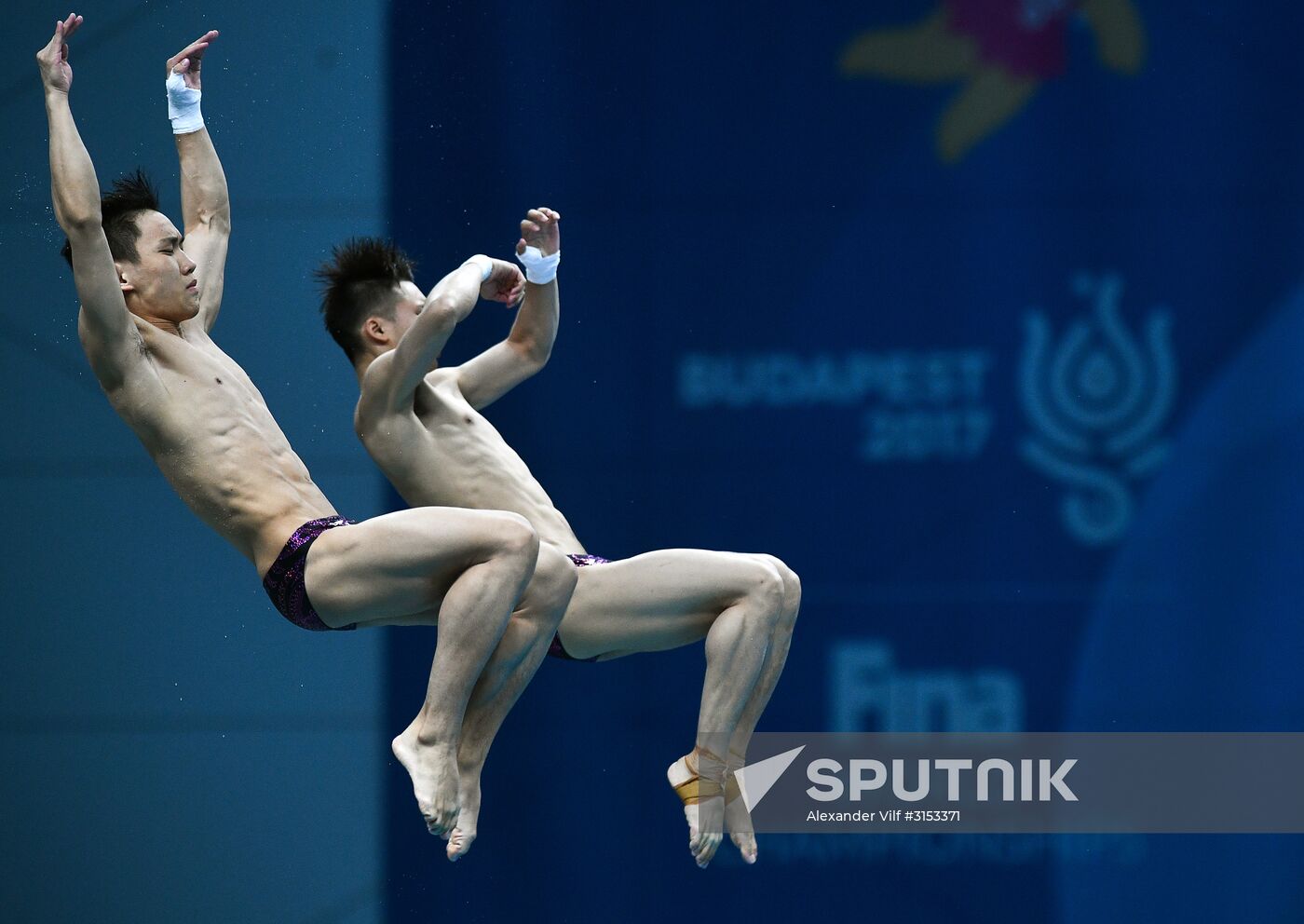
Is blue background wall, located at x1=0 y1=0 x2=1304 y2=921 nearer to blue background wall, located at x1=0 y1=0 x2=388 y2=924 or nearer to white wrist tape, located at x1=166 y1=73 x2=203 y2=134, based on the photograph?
blue background wall, located at x1=0 y1=0 x2=388 y2=924

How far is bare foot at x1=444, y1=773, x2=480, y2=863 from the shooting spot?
459cm

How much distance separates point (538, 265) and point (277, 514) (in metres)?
1.05

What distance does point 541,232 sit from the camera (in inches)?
207

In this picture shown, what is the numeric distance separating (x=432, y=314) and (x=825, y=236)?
216 cm

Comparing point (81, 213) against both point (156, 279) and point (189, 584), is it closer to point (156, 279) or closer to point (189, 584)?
point (156, 279)

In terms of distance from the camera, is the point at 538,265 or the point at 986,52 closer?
the point at 538,265

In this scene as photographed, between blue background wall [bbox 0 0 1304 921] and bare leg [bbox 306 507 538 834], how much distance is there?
1952 millimetres

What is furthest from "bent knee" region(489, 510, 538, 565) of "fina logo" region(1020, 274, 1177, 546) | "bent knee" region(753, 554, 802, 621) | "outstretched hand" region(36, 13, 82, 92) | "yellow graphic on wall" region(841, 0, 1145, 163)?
"yellow graphic on wall" region(841, 0, 1145, 163)

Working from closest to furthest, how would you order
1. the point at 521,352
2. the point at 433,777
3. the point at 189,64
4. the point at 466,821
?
1. the point at 433,777
2. the point at 466,821
3. the point at 189,64
4. the point at 521,352

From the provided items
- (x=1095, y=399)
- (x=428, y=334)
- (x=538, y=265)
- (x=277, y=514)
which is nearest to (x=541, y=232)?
(x=538, y=265)

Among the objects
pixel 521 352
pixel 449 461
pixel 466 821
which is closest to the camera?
pixel 466 821

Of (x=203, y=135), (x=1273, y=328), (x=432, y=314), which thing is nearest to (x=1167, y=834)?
(x=1273, y=328)

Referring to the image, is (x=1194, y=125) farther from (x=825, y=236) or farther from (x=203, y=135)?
(x=203, y=135)

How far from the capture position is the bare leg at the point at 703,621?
4867mm
